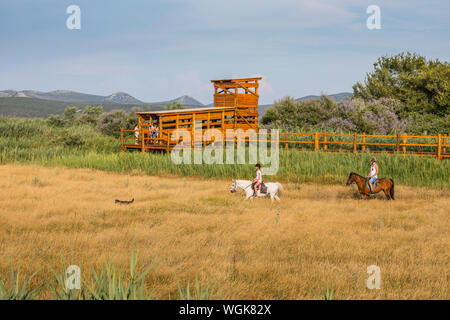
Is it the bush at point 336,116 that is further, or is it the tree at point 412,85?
the tree at point 412,85

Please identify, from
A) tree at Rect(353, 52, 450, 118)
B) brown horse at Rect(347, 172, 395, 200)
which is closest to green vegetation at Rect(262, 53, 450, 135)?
tree at Rect(353, 52, 450, 118)

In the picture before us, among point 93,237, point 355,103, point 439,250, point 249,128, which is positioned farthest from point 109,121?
point 439,250

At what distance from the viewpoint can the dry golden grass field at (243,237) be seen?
17.5ft

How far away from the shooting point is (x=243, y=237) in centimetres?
752

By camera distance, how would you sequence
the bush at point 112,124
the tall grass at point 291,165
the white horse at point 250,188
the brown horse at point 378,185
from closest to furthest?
the white horse at point 250,188 < the brown horse at point 378,185 < the tall grass at point 291,165 < the bush at point 112,124

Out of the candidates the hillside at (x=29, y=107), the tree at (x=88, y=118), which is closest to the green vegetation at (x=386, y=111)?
the tree at (x=88, y=118)

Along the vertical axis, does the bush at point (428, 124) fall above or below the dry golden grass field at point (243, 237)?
above

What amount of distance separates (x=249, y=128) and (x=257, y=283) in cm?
2717

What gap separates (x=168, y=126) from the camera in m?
24.8

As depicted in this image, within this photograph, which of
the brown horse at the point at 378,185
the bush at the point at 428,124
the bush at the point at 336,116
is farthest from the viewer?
the bush at the point at 428,124

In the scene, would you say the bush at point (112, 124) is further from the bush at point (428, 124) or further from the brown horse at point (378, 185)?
the brown horse at point (378, 185)

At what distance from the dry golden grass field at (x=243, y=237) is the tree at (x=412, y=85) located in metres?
26.0

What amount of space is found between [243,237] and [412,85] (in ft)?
119

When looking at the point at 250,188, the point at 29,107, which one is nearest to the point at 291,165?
the point at 250,188
